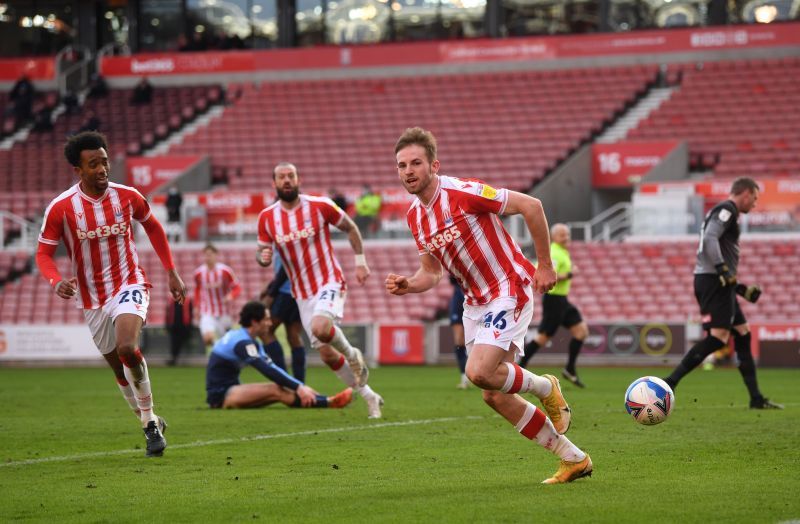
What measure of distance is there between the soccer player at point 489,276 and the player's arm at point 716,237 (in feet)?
15.9

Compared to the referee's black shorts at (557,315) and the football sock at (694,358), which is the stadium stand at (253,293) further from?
the football sock at (694,358)

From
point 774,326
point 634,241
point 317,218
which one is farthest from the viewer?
point 634,241

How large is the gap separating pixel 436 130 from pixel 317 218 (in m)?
22.7

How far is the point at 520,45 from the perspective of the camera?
37.9 meters

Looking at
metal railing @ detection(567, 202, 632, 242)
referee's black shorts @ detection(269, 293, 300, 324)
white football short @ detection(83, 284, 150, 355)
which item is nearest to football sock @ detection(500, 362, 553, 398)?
white football short @ detection(83, 284, 150, 355)

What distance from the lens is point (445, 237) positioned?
765 cm

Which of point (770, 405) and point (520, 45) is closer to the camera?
point (770, 405)

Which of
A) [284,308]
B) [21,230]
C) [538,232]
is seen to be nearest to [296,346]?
[284,308]

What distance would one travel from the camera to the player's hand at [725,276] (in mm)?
12062

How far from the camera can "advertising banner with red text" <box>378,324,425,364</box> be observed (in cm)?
2505

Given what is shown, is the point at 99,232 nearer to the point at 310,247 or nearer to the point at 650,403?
the point at 310,247

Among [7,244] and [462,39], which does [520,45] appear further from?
[7,244]

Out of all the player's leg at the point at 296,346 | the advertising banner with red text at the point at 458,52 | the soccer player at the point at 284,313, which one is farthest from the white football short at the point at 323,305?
the advertising banner with red text at the point at 458,52

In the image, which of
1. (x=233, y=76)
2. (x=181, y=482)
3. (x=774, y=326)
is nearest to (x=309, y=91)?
(x=233, y=76)
